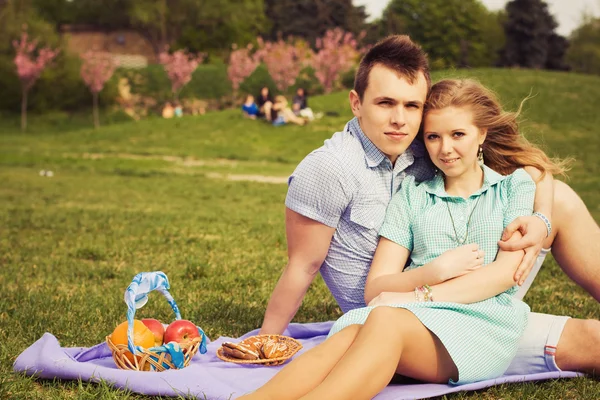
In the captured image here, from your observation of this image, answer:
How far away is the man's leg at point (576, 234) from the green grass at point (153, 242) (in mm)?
569

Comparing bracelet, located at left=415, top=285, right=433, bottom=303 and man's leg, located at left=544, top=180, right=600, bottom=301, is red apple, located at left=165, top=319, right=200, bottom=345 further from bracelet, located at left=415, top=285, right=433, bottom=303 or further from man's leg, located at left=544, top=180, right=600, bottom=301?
man's leg, located at left=544, top=180, right=600, bottom=301

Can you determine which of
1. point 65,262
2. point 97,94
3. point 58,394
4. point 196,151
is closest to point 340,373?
point 58,394

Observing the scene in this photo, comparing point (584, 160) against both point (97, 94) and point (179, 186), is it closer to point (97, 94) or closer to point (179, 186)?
point (179, 186)

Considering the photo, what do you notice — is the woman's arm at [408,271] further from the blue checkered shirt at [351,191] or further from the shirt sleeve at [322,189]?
the shirt sleeve at [322,189]

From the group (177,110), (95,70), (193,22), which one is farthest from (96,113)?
(193,22)

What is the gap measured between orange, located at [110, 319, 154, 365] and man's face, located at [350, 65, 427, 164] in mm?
1558

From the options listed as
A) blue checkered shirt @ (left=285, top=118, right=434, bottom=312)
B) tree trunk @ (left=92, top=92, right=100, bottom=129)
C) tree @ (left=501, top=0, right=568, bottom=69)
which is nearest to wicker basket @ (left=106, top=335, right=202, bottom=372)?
blue checkered shirt @ (left=285, top=118, right=434, bottom=312)

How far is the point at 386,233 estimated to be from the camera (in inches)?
138

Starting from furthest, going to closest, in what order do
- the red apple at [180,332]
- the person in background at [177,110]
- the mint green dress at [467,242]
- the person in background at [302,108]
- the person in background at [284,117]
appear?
the person in background at [177,110] → the person in background at [302,108] → the person in background at [284,117] → the red apple at [180,332] → the mint green dress at [467,242]

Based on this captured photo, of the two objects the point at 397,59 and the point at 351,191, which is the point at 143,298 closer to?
the point at 351,191

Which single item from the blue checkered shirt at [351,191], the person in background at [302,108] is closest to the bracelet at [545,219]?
the blue checkered shirt at [351,191]

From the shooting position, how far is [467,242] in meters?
3.44

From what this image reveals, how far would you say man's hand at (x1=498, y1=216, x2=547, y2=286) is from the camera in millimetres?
3303

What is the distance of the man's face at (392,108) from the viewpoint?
3479mm
